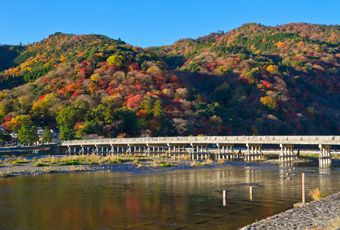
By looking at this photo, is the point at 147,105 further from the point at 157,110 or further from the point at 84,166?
the point at 84,166

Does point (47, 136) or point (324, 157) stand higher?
point (47, 136)

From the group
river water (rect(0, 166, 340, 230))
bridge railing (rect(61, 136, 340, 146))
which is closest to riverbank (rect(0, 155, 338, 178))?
bridge railing (rect(61, 136, 340, 146))

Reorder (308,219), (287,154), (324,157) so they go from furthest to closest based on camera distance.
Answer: (287,154) < (324,157) < (308,219)

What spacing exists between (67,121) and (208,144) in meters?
28.6

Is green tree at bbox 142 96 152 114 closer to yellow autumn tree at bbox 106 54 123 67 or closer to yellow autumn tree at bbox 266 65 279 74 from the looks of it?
yellow autumn tree at bbox 106 54 123 67

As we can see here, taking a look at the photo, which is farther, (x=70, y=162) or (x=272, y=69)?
(x=272, y=69)

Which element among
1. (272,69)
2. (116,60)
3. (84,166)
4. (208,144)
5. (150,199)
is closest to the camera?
(150,199)

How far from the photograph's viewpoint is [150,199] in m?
29.6

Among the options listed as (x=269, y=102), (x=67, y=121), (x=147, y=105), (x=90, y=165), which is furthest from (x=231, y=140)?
(x=269, y=102)

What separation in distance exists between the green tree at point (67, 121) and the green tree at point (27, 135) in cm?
543

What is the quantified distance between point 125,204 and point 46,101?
74939mm

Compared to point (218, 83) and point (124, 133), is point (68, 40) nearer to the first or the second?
point (218, 83)

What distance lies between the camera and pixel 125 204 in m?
27.7

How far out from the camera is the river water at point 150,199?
22500mm
